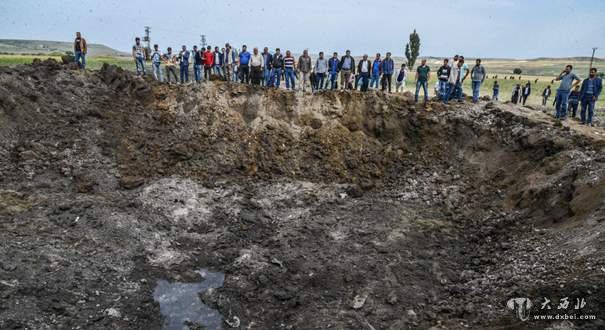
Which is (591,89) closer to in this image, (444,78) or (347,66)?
(444,78)

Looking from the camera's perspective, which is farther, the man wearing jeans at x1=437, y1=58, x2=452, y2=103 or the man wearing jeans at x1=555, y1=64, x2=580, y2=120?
the man wearing jeans at x1=437, y1=58, x2=452, y2=103

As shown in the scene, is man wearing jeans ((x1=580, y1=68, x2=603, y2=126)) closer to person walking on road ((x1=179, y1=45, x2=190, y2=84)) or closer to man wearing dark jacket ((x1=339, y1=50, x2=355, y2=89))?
man wearing dark jacket ((x1=339, y1=50, x2=355, y2=89))

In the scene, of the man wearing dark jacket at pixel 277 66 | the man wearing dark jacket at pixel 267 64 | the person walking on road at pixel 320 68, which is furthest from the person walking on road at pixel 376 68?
the man wearing dark jacket at pixel 267 64

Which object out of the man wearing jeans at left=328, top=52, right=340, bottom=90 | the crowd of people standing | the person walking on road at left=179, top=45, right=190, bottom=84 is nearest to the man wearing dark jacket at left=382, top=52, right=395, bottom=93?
the crowd of people standing

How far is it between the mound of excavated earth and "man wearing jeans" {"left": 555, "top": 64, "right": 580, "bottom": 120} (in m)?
0.66

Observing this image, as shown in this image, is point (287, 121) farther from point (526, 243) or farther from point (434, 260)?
point (526, 243)

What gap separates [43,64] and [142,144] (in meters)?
5.77

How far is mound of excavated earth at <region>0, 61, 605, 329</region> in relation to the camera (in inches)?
354

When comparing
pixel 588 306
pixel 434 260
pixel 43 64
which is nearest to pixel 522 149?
pixel 434 260

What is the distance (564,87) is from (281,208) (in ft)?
33.6

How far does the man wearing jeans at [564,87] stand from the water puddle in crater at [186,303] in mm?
12522

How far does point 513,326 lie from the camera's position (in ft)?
24.0

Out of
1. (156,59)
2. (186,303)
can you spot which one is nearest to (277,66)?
(156,59)

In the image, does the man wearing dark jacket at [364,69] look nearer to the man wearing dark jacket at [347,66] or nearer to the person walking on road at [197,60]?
the man wearing dark jacket at [347,66]
